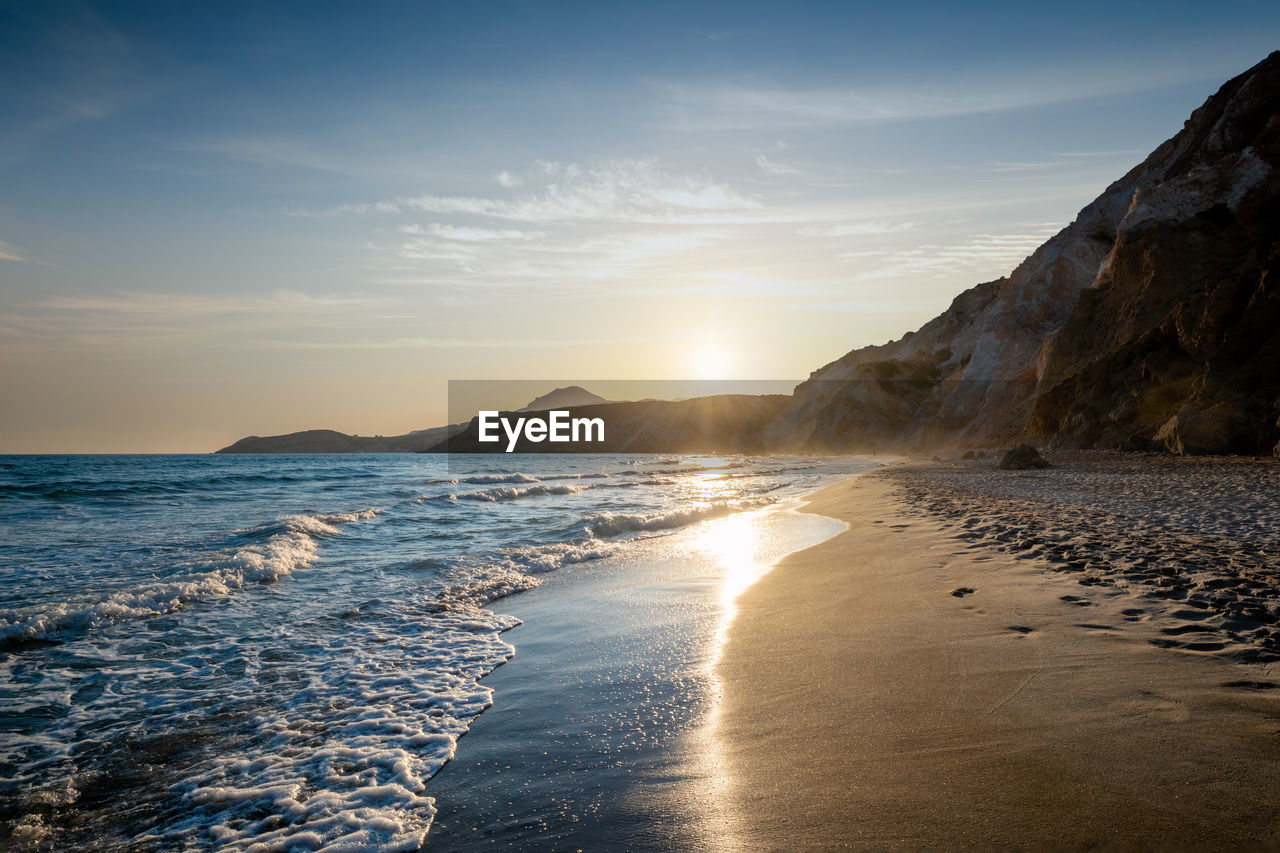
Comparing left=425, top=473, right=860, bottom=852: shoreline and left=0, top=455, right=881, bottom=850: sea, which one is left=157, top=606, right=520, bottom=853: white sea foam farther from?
left=425, top=473, right=860, bottom=852: shoreline

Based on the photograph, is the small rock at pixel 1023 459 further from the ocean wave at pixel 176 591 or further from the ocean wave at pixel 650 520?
the ocean wave at pixel 176 591

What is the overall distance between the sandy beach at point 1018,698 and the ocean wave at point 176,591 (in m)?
7.11

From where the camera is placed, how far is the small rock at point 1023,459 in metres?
19.8

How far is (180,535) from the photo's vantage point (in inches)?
568

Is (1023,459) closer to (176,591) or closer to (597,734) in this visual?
(597,734)

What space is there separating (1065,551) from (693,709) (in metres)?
5.56

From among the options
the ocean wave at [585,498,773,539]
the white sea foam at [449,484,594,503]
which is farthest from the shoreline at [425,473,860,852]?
the white sea foam at [449,484,594,503]

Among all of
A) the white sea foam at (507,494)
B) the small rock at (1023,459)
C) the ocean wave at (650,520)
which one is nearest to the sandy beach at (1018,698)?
the ocean wave at (650,520)

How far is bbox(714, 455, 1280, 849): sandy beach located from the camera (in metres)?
2.56

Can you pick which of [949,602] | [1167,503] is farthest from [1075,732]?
[1167,503]

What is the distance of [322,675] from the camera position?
552cm

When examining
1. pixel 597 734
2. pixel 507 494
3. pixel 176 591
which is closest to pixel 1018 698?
pixel 597 734

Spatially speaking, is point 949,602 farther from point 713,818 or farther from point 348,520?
point 348,520

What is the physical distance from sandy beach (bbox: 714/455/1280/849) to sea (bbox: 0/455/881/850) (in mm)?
712
